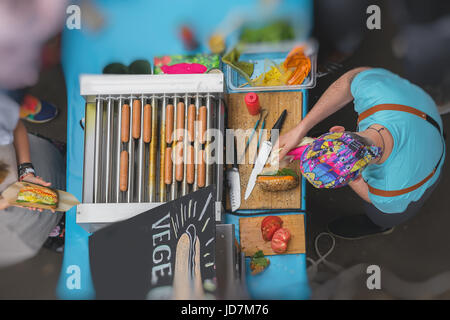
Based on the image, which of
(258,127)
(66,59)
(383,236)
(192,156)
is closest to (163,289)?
(192,156)

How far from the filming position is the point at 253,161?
2102mm

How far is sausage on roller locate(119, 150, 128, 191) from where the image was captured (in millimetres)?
1910

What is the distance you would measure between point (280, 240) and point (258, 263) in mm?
152

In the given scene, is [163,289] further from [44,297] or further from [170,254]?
[44,297]

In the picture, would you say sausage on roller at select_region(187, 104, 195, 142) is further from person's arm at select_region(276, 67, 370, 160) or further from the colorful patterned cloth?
the colorful patterned cloth

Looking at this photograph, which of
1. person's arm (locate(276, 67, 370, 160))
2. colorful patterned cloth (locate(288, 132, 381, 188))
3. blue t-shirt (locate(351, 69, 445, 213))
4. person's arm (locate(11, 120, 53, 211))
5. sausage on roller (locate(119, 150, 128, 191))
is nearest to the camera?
colorful patterned cloth (locate(288, 132, 381, 188))

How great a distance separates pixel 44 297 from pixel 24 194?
70cm

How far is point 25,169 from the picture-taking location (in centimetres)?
214

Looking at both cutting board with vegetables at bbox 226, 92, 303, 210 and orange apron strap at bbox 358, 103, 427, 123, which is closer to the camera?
orange apron strap at bbox 358, 103, 427, 123

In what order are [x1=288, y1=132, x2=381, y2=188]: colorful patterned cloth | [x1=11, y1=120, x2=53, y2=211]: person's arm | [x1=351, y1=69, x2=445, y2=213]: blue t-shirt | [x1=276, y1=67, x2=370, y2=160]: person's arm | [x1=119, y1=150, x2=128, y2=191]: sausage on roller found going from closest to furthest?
[x1=288, y1=132, x2=381, y2=188]: colorful patterned cloth < [x1=351, y1=69, x2=445, y2=213]: blue t-shirt < [x1=119, y1=150, x2=128, y2=191]: sausage on roller < [x1=276, y1=67, x2=370, y2=160]: person's arm < [x1=11, y1=120, x2=53, y2=211]: person's arm

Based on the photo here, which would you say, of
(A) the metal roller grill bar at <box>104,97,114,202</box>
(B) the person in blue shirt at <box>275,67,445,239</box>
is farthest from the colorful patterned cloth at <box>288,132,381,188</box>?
(A) the metal roller grill bar at <box>104,97,114,202</box>

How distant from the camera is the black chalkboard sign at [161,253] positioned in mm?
1615

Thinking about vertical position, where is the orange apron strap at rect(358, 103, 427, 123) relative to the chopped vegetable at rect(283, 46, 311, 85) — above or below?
below

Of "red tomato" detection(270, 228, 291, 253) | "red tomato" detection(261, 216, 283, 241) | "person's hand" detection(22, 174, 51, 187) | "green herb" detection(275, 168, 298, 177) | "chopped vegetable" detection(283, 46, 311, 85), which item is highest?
"chopped vegetable" detection(283, 46, 311, 85)
